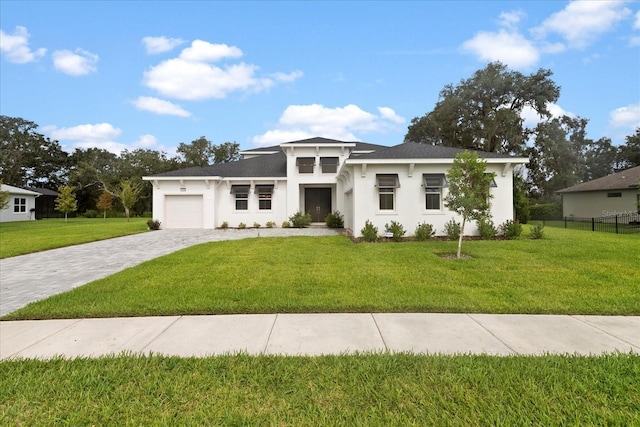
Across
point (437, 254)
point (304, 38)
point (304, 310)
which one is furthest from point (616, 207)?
point (304, 310)

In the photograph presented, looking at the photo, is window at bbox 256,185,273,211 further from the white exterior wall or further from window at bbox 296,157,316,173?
the white exterior wall

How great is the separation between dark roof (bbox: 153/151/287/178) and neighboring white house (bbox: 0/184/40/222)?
21.9 metres

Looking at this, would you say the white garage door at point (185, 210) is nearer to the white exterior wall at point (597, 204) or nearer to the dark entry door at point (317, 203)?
the dark entry door at point (317, 203)

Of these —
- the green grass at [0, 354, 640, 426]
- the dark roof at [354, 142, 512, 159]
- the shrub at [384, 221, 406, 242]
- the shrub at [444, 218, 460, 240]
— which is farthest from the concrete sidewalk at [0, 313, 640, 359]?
the dark roof at [354, 142, 512, 159]

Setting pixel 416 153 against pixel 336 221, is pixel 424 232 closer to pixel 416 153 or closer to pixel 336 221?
pixel 416 153

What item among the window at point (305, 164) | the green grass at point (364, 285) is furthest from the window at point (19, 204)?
the green grass at point (364, 285)

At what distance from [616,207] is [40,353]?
3236 cm

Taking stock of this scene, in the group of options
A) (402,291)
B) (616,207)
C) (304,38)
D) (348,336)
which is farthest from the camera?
(616,207)

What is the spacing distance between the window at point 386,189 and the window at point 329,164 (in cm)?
733

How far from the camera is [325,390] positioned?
2564 mm

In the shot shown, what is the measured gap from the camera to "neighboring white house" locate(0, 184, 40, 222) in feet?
98.9

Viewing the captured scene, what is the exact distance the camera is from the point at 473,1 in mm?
11531

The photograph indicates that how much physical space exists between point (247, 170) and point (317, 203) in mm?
5487

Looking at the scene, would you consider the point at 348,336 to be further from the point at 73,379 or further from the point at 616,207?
the point at 616,207
